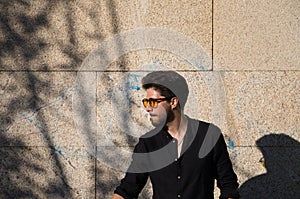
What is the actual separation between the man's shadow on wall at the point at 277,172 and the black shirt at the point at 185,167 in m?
1.53

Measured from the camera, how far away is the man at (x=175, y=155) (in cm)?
370

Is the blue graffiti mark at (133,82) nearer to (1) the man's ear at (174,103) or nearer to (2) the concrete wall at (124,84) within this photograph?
(2) the concrete wall at (124,84)

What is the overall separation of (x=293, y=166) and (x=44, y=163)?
261 cm

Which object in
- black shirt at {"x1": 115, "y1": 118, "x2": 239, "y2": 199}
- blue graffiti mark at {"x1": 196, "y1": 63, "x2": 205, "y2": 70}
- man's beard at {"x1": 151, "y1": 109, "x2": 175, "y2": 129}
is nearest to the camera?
black shirt at {"x1": 115, "y1": 118, "x2": 239, "y2": 199}

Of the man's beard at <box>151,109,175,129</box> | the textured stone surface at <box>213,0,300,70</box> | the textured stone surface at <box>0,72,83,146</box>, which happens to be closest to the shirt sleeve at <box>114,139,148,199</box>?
the man's beard at <box>151,109,175,129</box>

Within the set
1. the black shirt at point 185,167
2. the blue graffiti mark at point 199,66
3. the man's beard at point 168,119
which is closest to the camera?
the black shirt at point 185,167

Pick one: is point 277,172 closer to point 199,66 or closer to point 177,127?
point 199,66

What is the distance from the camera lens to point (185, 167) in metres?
3.70

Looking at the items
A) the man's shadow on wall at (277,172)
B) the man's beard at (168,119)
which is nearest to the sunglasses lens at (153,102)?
the man's beard at (168,119)

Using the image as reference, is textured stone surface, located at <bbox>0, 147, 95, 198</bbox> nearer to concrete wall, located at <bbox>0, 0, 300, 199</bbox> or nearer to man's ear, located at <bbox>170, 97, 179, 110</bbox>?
concrete wall, located at <bbox>0, 0, 300, 199</bbox>

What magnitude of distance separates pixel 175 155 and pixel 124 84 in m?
1.66

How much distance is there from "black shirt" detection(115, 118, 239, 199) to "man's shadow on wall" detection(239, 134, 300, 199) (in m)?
1.53

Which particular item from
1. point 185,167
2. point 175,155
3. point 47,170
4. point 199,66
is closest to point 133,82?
point 199,66

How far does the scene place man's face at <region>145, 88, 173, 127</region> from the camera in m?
3.76
